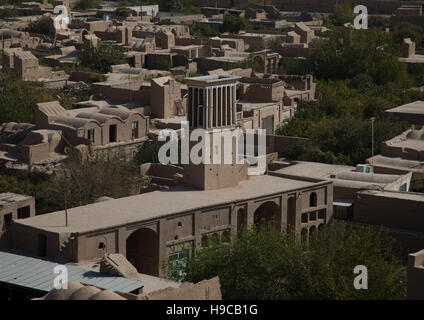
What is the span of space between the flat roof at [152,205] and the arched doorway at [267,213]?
0.52 metres

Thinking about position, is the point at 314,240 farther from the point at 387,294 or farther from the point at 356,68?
the point at 356,68

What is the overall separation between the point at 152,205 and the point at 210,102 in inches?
165

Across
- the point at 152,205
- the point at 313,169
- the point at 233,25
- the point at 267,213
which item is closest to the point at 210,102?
the point at 267,213

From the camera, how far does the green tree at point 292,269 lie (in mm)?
25906

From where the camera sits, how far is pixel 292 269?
26.7 metres

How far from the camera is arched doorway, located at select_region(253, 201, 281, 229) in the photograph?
33188 millimetres

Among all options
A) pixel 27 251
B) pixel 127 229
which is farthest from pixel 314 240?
pixel 27 251

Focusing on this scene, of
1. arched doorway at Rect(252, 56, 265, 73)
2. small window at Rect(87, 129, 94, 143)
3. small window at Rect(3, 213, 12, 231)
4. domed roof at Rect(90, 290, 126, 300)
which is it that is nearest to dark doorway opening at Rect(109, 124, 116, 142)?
Answer: small window at Rect(87, 129, 94, 143)

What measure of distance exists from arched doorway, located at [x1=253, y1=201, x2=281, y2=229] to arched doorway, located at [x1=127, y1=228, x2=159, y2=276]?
179 inches

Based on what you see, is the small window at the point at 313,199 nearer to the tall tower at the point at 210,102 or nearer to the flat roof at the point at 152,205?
the flat roof at the point at 152,205

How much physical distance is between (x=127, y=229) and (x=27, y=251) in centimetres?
276

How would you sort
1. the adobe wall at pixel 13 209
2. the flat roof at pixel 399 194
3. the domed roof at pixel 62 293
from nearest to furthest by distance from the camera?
1. the domed roof at pixel 62 293
2. the adobe wall at pixel 13 209
3. the flat roof at pixel 399 194

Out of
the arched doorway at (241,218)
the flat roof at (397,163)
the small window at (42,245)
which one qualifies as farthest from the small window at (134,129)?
the small window at (42,245)

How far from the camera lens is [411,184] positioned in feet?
123
